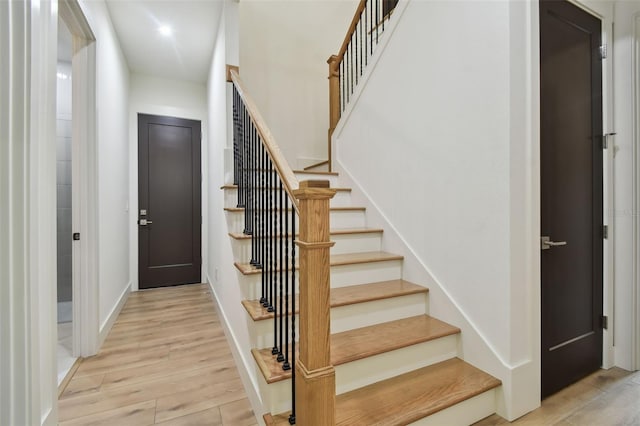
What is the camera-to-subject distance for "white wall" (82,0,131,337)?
2539 mm

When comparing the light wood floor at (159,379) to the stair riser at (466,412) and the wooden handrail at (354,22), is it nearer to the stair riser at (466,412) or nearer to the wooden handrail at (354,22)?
the stair riser at (466,412)

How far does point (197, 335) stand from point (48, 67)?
2.22m

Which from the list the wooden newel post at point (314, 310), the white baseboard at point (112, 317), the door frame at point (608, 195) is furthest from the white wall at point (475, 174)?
the white baseboard at point (112, 317)

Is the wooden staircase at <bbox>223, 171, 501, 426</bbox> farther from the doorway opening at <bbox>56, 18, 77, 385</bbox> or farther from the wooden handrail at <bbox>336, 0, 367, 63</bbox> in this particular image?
the doorway opening at <bbox>56, 18, 77, 385</bbox>

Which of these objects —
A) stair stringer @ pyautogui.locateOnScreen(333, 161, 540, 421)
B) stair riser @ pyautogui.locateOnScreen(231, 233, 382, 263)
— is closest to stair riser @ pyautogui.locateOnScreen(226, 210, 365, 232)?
stair riser @ pyautogui.locateOnScreen(231, 233, 382, 263)

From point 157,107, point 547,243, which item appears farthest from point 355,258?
point 157,107

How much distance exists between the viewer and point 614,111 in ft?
6.81

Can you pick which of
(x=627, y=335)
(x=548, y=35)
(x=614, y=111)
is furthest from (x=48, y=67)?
(x=627, y=335)

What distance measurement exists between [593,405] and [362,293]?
4.55ft

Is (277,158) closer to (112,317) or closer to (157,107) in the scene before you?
(112,317)

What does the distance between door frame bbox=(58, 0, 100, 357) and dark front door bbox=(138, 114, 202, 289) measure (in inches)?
75.3

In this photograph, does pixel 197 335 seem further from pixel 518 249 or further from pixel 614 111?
pixel 614 111

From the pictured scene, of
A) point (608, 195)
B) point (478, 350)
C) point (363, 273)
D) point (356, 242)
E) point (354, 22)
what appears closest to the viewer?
point (478, 350)

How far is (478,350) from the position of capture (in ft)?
5.66
